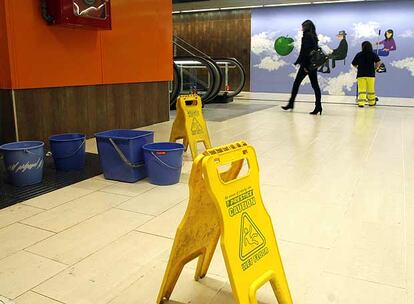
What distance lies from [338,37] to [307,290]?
10.6 meters

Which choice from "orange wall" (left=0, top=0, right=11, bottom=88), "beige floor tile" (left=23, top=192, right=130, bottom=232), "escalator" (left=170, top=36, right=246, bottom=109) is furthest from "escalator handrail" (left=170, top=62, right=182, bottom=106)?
"beige floor tile" (left=23, top=192, right=130, bottom=232)

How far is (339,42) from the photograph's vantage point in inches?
448

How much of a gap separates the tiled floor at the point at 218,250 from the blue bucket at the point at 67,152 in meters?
0.41

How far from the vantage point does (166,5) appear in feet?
21.4

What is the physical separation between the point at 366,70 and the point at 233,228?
858cm

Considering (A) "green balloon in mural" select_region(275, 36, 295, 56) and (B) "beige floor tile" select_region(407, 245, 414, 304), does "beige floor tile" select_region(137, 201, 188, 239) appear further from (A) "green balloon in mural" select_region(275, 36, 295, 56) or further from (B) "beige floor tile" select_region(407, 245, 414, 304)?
(A) "green balloon in mural" select_region(275, 36, 295, 56)

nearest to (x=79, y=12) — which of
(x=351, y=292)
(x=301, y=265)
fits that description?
(x=301, y=265)

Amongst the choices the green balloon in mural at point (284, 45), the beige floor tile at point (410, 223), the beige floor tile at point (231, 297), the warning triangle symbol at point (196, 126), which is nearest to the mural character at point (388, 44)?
the green balloon in mural at point (284, 45)

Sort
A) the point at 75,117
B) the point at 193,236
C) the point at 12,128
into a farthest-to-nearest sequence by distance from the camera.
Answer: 1. the point at 75,117
2. the point at 12,128
3. the point at 193,236

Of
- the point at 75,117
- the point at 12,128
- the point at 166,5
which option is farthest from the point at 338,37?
the point at 12,128

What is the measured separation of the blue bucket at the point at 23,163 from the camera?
3.31m

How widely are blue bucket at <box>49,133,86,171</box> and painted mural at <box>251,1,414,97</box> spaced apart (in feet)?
29.9

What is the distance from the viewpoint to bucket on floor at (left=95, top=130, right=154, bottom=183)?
3.44 metres

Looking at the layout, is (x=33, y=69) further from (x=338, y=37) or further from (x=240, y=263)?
(x=338, y=37)
